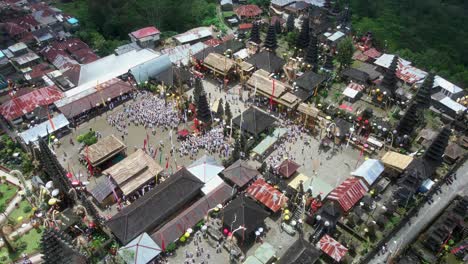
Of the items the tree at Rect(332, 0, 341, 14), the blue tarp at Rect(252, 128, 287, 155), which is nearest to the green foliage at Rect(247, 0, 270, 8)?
the tree at Rect(332, 0, 341, 14)

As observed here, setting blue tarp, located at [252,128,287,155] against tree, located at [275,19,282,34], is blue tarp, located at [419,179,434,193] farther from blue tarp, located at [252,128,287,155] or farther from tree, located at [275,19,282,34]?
tree, located at [275,19,282,34]

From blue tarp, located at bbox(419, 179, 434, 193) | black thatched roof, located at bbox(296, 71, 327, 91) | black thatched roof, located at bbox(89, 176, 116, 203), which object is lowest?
blue tarp, located at bbox(419, 179, 434, 193)

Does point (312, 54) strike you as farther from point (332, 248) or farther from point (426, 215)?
point (332, 248)

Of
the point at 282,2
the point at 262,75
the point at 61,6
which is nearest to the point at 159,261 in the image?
the point at 262,75

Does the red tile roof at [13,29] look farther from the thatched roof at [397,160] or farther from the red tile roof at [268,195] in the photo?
the thatched roof at [397,160]

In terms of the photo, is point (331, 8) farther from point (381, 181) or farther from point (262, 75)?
point (381, 181)

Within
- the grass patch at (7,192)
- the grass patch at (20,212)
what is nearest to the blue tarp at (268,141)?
the grass patch at (20,212)

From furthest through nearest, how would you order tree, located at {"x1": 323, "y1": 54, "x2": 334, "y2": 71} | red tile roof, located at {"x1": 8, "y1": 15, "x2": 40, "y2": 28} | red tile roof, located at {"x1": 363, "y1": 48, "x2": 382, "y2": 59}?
red tile roof, located at {"x1": 8, "y1": 15, "x2": 40, "y2": 28} < red tile roof, located at {"x1": 363, "y1": 48, "x2": 382, "y2": 59} < tree, located at {"x1": 323, "y1": 54, "x2": 334, "y2": 71}
